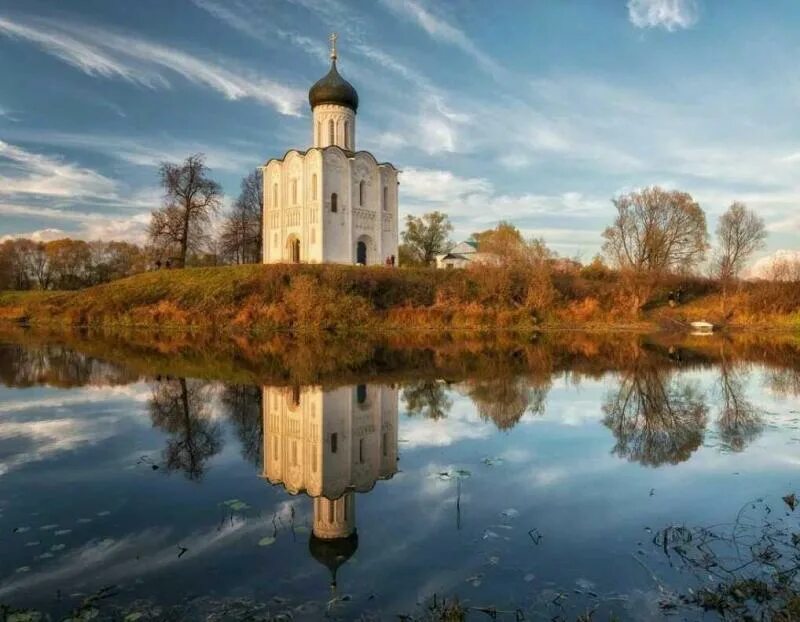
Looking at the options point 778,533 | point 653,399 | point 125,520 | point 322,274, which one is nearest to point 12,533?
point 125,520

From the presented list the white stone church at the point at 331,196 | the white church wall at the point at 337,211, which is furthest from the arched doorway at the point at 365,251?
the white church wall at the point at 337,211

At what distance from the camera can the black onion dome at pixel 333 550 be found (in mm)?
4938

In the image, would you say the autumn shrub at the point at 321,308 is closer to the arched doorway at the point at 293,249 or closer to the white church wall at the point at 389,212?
the arched doorway at the point at 293,249

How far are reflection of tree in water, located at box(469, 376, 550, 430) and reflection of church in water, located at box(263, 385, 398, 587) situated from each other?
1.80m

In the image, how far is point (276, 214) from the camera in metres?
42.4

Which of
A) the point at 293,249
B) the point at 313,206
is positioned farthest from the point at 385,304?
the point at 293,249

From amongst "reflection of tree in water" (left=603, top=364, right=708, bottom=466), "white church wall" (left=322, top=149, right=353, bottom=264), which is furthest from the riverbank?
"reflection of tree in water" (left=603, top=364, right=708, bottom=466)

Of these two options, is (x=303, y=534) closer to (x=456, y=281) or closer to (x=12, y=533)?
(x=12, y=533)

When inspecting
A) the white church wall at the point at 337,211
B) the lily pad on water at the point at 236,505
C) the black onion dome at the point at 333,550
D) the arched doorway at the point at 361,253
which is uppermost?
the white church wall at the point at 337,211

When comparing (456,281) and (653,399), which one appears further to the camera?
(456,281)

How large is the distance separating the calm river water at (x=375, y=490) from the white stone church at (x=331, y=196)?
1020 inches

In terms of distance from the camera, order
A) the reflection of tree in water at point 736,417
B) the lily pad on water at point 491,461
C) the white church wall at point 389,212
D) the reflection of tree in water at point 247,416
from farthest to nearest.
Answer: the white church wall at point 389,212 → the reflection of tree in water at point 736,417 → the reflection of tree in water at point 247,416 → the lily pad on water at point 491,461

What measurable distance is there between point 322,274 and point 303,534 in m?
29.6

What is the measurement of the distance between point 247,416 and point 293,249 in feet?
105
